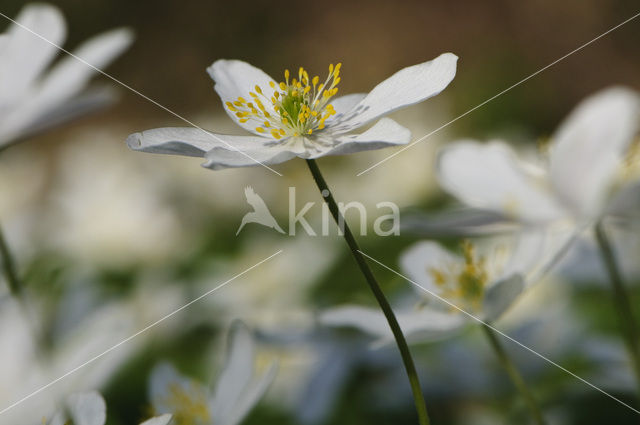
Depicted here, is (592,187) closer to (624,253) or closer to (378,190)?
(624,253)

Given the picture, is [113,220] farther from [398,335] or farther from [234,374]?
[398,335]

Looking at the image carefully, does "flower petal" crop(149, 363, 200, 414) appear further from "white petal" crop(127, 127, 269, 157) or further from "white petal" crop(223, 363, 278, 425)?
"white petal" crop(127, 127, 269, 157)

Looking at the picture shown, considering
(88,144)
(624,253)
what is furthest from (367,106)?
(88,144)

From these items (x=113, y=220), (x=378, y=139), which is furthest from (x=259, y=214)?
(x=113, y=220)

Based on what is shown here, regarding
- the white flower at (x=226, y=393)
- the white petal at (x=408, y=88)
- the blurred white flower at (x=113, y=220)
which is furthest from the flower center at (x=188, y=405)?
the blurred white flower at (x=113, y=220)

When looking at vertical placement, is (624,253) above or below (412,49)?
below
